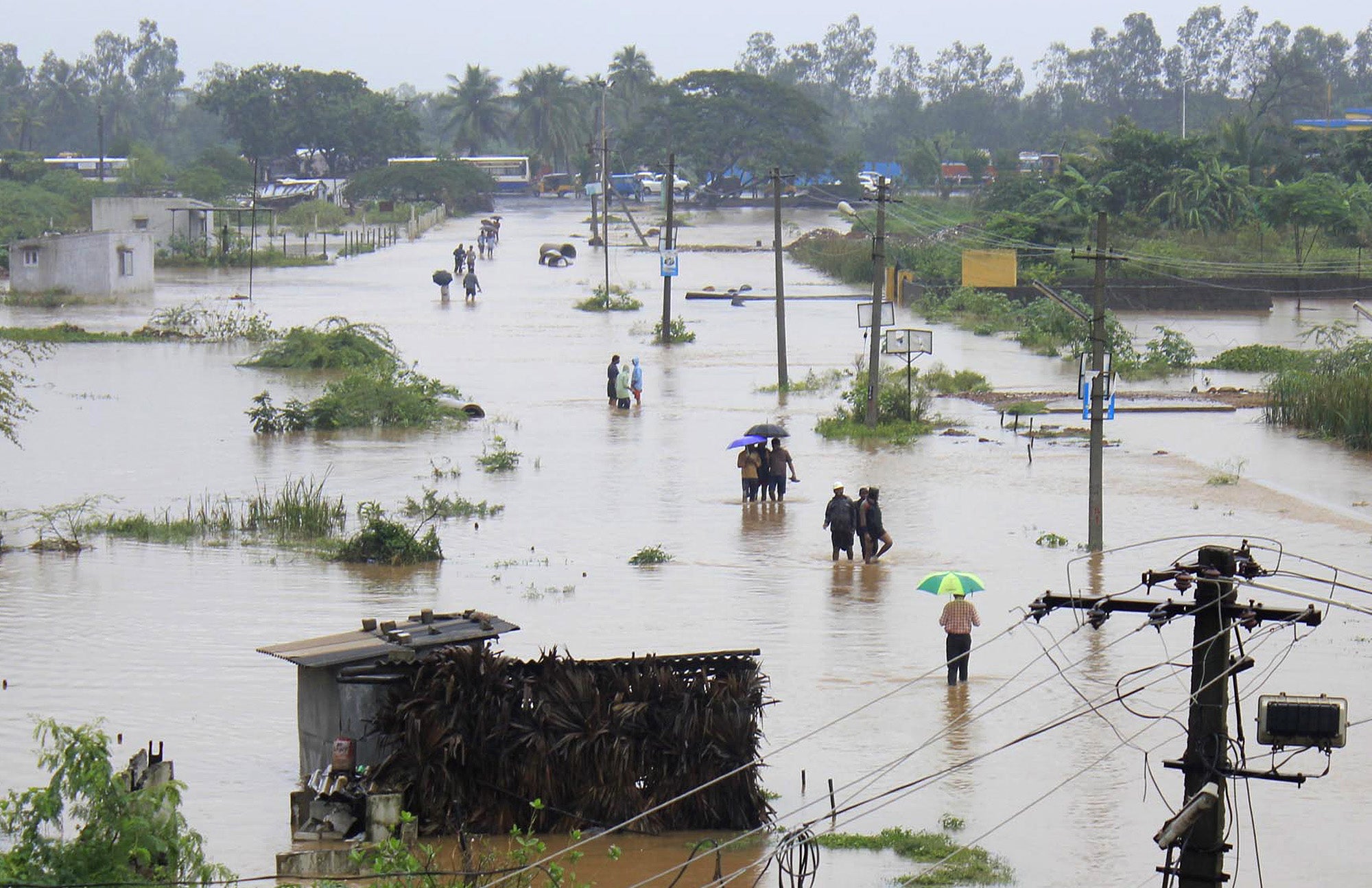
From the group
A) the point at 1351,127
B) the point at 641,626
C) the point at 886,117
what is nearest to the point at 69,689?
the point at 641,626

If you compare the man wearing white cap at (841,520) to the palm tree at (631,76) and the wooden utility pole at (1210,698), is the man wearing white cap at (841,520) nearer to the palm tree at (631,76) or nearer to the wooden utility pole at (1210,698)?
the wooden utility pole at (1210,698)

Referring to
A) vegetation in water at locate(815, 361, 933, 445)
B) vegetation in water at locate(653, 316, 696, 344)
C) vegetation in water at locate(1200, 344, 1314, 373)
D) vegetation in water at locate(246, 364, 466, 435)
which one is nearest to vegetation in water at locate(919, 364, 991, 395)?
vegetation in water at locate(815, 361, 933, 445)

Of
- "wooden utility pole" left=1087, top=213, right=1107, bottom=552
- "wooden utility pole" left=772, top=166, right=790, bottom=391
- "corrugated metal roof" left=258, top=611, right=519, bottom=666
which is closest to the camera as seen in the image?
"corrugated metal roof" left=258, top=611, right=519, bottom=666

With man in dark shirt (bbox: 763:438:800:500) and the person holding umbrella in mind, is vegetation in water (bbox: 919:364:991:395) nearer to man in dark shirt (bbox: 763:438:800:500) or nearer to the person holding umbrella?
man in dark shirt (bbox: 763:438:800:500)

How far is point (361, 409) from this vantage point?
3269 cm

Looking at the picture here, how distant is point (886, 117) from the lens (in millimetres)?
166375

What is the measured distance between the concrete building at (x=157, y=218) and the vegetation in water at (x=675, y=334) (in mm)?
31826

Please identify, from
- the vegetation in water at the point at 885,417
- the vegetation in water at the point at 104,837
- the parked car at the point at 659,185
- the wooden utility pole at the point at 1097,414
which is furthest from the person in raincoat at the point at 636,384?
the parked car at the point at 659,185

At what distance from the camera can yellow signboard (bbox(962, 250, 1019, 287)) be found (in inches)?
2315

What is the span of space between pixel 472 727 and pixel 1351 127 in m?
102

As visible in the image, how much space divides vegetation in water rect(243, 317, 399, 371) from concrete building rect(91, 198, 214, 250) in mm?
32717

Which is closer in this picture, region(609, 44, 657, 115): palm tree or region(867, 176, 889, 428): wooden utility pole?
region(867, 176, 889, 428): wooden utility pole

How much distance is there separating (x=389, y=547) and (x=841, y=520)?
18.0 ft

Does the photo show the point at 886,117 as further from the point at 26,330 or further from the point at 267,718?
the point at 267,718
